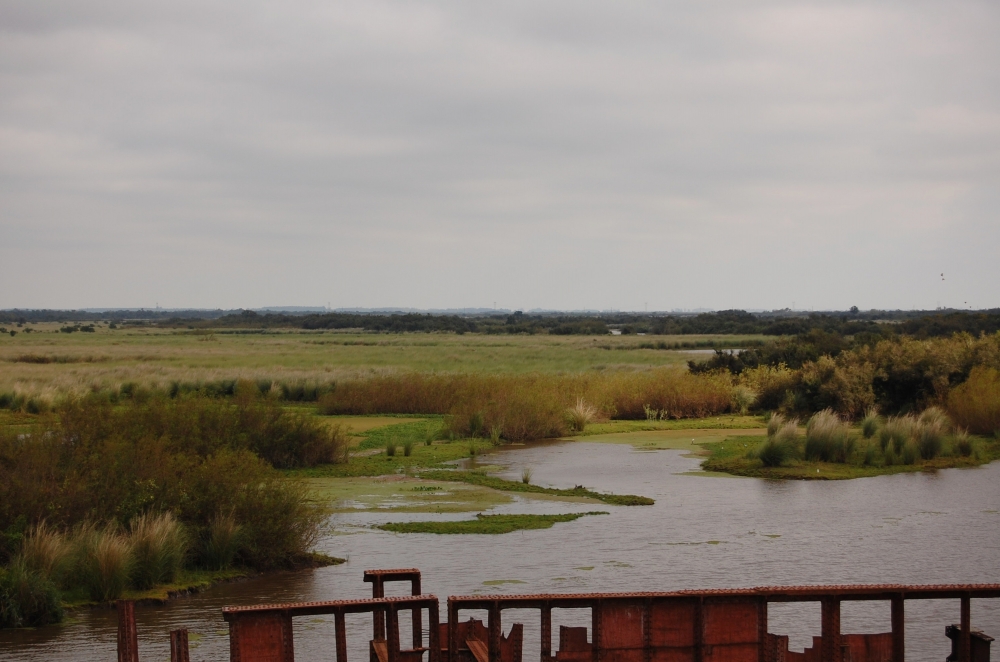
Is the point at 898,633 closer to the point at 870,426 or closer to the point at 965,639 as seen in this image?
the point at 965,639

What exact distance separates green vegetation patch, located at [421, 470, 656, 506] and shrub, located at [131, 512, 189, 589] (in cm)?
994

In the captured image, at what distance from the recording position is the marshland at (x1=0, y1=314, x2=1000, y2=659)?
1585 cm

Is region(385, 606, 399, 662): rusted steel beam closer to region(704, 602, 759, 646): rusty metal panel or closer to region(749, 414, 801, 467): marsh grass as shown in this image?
region(704, 602, 759, 646): rusty metal panel

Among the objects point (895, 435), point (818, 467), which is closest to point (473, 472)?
point (818, 467)

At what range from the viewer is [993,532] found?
789 inches

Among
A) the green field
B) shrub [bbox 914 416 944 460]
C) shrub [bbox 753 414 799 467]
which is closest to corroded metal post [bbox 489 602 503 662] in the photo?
shrub [bbox 753 414 799 467]

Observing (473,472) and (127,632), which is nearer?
(127,632)

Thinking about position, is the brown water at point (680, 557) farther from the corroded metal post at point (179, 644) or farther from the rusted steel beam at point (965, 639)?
the corroded metal post at point (179, 644)

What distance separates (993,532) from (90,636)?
50.9 feet

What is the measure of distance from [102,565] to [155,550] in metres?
0.83

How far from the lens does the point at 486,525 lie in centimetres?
2034

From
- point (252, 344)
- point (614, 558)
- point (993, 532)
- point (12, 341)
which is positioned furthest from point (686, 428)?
point (12, 341)

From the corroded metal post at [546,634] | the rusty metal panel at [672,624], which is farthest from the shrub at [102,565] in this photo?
the rusty metal panel at [672,624]

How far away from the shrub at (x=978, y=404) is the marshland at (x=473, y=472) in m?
0.07
